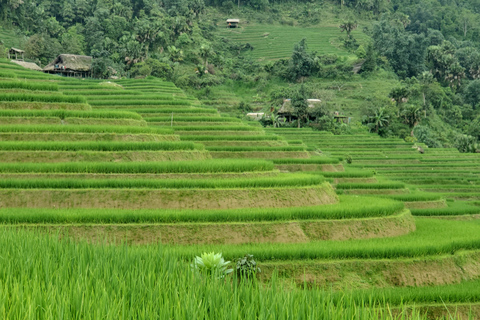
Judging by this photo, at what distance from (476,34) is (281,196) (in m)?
92.4

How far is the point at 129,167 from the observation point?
1296cm

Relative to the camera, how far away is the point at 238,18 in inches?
3506

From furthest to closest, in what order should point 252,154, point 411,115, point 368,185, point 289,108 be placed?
1. point 411,115
2. point 289,108
3. point 252,154
4. point 368,185

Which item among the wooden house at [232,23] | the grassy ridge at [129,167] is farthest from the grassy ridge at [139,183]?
the wooden house at [232,23]

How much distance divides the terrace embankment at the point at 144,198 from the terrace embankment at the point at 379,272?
278 centimetres

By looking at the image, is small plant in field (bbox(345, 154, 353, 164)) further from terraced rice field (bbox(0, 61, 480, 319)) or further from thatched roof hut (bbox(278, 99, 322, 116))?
thatched roof hut (bbox(278, 99, 322, 116))

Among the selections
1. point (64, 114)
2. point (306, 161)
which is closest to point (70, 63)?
point (64, 114)

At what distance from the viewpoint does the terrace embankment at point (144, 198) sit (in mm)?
11711

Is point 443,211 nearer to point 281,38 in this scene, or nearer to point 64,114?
point 64,114

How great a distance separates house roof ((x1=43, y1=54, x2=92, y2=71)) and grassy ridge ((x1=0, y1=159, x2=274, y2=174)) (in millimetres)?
34636

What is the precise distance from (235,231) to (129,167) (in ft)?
12.3

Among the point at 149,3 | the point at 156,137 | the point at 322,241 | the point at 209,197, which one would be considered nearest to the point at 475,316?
the point at 322,241

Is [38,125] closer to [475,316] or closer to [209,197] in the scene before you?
[209,197]

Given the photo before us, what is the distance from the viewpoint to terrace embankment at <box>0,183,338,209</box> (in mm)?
11711
